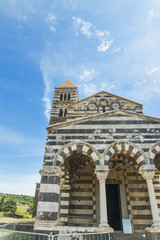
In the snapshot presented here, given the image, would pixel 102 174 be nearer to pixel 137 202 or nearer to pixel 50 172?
pixel 50 172

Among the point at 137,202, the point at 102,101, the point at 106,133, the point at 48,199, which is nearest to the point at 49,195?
the point at 48,199

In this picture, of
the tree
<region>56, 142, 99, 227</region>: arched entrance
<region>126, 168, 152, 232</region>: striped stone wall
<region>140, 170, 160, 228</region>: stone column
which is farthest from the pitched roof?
the tree

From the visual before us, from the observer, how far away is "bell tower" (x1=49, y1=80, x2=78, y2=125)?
17.9 m

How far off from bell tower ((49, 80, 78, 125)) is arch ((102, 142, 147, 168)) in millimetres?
10316

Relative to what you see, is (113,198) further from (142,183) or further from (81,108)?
(81,108)

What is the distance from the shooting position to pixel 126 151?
7.30m

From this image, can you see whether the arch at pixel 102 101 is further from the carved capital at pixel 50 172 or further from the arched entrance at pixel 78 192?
the carved capital at pixel 50 172


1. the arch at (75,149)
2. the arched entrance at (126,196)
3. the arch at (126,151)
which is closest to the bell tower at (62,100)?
the arched entrance at (126,196)

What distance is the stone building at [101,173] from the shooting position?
21.0ft

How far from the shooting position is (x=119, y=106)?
12.8 meters

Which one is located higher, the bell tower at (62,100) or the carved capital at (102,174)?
the bell tower at (62,100)

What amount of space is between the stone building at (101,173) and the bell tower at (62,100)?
8968 millimetres

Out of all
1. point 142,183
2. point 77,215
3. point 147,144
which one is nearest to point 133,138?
point 147,144

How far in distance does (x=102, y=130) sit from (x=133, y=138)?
5.17ft
